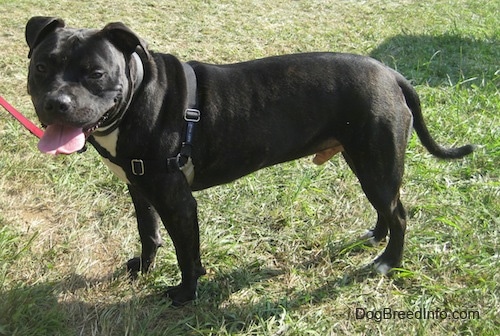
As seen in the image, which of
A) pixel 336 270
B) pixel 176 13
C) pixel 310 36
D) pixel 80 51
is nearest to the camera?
pixel 80 51

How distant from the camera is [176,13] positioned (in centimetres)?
729

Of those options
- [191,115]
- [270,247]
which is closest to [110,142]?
[191,115]

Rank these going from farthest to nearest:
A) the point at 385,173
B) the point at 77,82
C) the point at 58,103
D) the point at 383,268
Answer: the point at 383,268 → the point at 385,173 → the point at 77,82 → the point at 58,103

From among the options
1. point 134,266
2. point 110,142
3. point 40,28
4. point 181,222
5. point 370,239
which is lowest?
point 134,266

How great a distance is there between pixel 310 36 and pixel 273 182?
3.69 m

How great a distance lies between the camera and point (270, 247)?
127 inches

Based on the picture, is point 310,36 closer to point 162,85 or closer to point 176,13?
point 176,13

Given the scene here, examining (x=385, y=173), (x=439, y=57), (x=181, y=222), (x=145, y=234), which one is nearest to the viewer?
(x=181, y=222)

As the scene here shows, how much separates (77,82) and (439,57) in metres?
5.16

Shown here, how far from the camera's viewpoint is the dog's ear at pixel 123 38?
216cm

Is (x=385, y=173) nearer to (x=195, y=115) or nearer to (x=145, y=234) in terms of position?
(x=195, y=115)

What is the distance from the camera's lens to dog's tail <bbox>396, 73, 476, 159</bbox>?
8.83 ft

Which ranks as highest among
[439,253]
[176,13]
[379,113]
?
[379,113]

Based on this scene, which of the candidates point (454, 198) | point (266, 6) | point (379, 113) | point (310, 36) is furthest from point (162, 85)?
point (266, 6)
